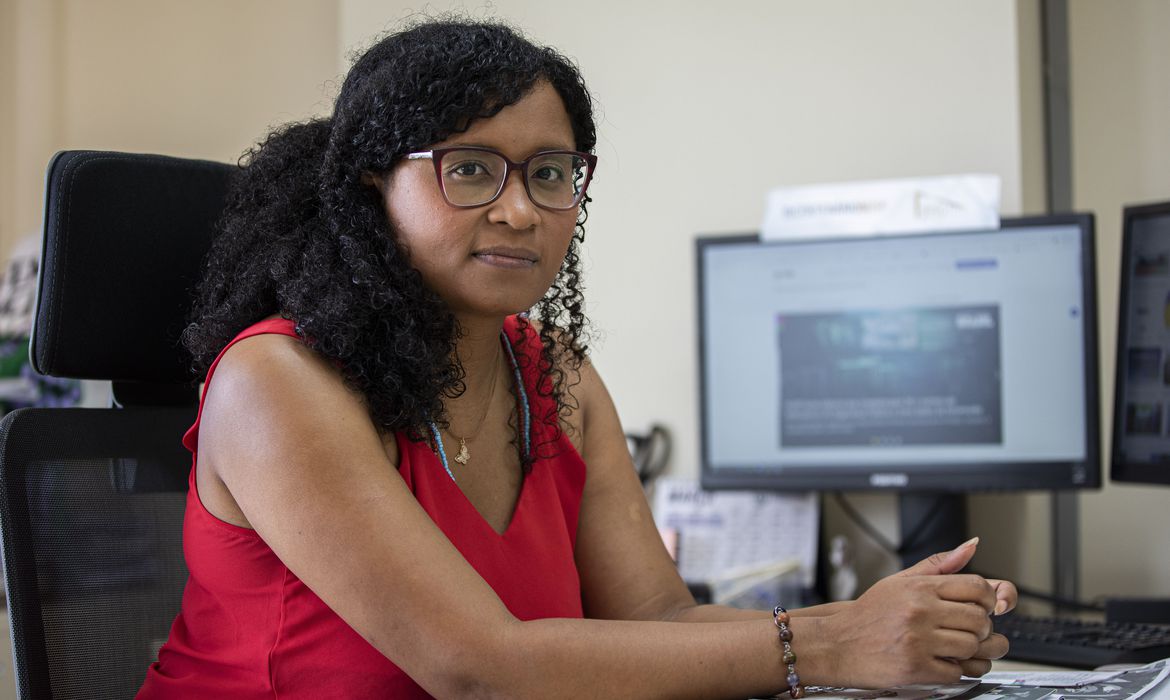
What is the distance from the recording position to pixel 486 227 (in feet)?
3.49

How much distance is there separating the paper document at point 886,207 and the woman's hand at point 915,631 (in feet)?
3.19

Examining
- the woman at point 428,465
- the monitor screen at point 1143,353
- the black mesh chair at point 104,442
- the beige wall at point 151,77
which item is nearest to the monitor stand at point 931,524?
the monitor screen at point 1143,353

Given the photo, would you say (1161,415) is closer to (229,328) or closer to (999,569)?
(999,569)

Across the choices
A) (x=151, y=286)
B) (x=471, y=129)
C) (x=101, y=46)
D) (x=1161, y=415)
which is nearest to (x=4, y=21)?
(x=101, y=46)

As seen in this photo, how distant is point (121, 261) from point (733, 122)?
3.88 feet

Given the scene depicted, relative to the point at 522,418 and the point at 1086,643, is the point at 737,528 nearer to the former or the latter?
the point at 1086,643

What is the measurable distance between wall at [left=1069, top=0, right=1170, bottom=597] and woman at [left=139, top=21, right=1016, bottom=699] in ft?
3.88

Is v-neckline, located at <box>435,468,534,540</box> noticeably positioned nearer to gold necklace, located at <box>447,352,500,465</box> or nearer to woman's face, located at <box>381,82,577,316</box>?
gold necklace, located at <box>447,352,500,465</box>

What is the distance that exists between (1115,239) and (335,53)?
1755mm

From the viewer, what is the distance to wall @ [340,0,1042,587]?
6.17ft

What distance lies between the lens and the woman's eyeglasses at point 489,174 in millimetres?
1047

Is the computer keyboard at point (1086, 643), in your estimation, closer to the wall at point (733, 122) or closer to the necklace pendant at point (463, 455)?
the wall at point (733, 122)

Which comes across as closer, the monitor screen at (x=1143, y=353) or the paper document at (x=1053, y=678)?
the paper document at (x=1053, y=678)

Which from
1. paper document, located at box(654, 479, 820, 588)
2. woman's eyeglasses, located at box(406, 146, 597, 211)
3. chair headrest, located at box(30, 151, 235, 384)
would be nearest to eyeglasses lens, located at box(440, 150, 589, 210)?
woman's eyeglasses, located at box(406, 146, 597, 211)
